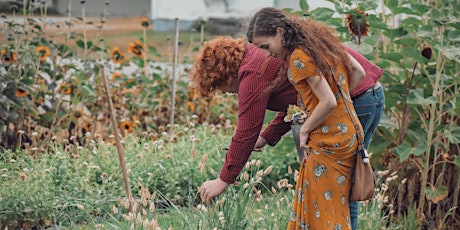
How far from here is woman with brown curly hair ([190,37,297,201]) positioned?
3193 millimetres

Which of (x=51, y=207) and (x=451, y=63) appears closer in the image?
(x=51, y=207)

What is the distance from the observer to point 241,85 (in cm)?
321

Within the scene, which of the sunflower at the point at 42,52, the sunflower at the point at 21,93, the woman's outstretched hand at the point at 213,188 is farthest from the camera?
the sunflower at the point at 42,52

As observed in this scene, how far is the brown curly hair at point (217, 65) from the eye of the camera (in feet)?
10.8

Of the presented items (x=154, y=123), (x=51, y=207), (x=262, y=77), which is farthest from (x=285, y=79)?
(x=154, y=123)

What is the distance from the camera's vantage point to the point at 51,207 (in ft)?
13.1

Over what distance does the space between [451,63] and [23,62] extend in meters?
2.50

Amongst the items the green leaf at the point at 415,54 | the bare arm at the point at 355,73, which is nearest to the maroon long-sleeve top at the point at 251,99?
the bare arm at the point at 355,73

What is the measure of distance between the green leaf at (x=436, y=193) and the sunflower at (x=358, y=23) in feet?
2.63

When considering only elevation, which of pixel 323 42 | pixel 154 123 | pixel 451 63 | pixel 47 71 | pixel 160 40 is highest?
pixel 323 42

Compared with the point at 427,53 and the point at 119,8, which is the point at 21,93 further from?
the point at 119,8

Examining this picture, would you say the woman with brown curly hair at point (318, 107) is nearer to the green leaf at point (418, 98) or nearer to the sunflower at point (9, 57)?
the green leaf at point (418, 98)

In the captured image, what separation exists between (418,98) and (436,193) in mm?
515

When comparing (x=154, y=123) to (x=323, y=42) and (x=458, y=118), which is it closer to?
(x=458, y=118)
